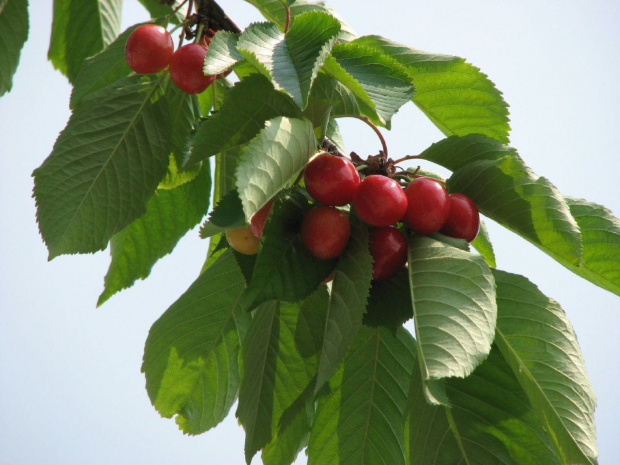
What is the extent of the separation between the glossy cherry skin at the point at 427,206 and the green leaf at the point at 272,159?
122 millimetres

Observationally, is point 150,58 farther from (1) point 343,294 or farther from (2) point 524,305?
(2) point 524,305

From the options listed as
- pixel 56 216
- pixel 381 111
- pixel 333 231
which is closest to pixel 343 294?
pixel 333 231

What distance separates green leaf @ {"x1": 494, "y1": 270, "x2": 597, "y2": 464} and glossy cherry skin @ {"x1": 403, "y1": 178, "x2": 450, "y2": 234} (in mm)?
117

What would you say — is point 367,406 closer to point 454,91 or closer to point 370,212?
point 370,212

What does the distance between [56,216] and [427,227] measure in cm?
50

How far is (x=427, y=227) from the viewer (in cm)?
72

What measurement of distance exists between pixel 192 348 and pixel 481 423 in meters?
0.42

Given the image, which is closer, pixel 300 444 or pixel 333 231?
pixel 333 231

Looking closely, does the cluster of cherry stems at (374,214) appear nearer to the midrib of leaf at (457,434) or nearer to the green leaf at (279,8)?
the midrib of leaf at (457,434)

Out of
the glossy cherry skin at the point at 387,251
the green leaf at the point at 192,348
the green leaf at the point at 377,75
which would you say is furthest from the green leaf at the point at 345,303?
the green leaf at the point at 192,348

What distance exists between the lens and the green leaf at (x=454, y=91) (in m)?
0.91

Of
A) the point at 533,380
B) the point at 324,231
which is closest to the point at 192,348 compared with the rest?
the point at 324,231

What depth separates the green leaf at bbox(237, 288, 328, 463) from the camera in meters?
0.84

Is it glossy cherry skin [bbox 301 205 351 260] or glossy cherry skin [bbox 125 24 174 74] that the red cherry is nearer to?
glossy cherry skin [bbox 301 205 351 260]
